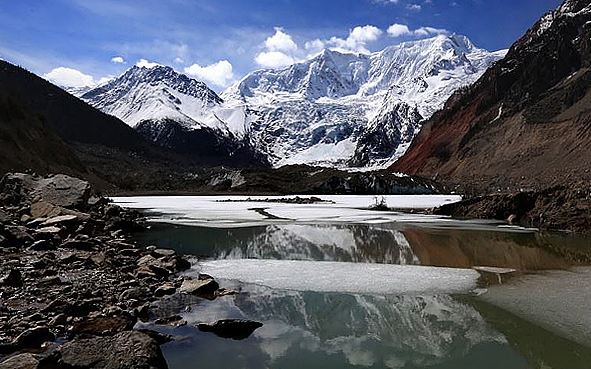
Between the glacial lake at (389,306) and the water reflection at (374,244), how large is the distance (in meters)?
0.09

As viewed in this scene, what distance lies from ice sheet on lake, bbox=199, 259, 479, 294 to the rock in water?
3028 millimetres

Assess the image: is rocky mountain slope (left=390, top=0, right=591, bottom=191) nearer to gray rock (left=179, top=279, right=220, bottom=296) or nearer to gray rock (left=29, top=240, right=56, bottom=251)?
→ gray rock (left=179, top=279, right=220, bottom=296)

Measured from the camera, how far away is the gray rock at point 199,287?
1109 cm

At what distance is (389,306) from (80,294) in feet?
21.6

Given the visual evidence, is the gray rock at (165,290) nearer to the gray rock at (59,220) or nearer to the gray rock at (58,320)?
the gray rock at (58,320)

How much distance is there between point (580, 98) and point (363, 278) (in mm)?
75710

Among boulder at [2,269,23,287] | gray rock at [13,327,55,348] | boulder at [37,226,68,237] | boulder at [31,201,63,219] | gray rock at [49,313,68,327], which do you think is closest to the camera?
gray rock at [13,327,55,348]

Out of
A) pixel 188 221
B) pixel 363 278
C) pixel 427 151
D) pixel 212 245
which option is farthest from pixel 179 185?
pixel 363 278

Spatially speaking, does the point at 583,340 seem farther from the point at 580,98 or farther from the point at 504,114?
the point at 504,114

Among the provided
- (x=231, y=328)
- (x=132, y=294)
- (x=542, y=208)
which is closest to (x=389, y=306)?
(x=231, y=328)

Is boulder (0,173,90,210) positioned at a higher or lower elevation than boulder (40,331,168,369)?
higher

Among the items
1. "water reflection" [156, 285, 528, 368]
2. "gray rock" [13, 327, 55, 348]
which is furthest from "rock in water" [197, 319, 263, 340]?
"gray rock" [13, 327, 55, 348]

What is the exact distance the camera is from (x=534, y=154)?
228 feet

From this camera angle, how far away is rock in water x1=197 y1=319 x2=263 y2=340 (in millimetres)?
8320
